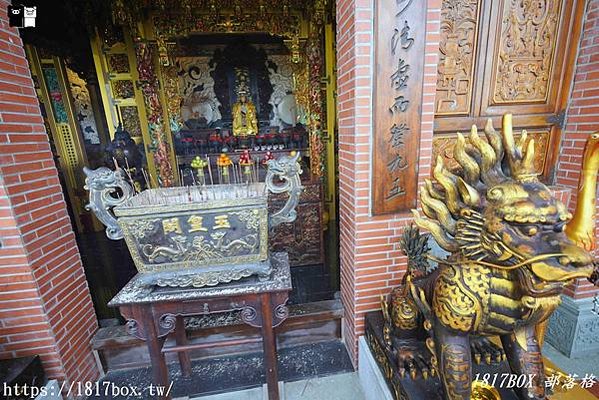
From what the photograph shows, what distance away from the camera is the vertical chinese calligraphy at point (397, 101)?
1.72 meters

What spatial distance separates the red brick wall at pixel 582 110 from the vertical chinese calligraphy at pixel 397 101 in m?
1.50

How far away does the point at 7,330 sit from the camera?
1.91 m

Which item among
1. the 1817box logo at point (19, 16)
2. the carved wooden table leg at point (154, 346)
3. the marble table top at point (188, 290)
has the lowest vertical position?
the carved wooden table leg at point (154, 346)

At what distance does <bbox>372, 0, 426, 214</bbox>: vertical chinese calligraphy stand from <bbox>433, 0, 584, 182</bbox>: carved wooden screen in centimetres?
47

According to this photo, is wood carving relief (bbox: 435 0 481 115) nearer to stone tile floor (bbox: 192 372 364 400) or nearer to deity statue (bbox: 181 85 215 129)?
stone tile floor (bbox: 192 372 364 400)

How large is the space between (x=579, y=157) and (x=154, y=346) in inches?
137

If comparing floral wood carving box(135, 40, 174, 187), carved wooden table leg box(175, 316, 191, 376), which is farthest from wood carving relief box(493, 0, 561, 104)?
floral wood carving box(135, 40, 174, 187)

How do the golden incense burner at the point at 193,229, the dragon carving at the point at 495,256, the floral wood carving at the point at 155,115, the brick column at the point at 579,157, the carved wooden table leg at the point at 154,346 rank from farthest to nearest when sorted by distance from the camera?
the floral wood carving at the point at 155,115, the brick column at the point at 579,157, the carved wooden table leg at the point at 154,346, the golden incense burner at the point at 193,229, the dragon carving at the point at 495,256

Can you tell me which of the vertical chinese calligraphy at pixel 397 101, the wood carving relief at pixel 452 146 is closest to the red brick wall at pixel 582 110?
the wood carving relief at pixel 452 146

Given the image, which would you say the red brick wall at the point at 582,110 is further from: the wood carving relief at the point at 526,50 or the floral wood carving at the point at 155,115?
the floral wood carving at the point at 155,115

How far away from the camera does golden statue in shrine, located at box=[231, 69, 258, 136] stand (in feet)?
17.7

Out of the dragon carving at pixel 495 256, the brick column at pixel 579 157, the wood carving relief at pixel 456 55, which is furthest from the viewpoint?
the brick column at pixel 579 157

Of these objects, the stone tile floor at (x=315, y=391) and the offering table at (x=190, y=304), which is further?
the stone tile floor at (x=315, y=391)

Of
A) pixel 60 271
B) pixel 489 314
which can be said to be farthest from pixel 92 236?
pixel 489 314
